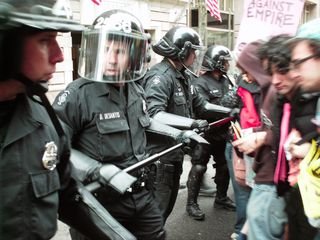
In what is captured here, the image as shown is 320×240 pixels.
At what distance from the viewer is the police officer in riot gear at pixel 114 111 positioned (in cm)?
226

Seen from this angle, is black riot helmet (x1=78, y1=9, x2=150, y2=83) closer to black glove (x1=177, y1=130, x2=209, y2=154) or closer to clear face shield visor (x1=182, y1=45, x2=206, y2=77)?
black glove (x1=177, y1=130, x2=209, y2=154)

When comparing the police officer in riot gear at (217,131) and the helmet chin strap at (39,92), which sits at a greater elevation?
the helmet chin strap at (39,92)

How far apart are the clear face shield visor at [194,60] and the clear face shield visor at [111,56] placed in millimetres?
1173

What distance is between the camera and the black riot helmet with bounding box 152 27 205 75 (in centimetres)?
356

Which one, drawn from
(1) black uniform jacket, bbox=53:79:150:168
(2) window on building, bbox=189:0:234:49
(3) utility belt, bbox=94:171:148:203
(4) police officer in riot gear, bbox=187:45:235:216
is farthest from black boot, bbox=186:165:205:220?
(2) window on building, bbox=189:0:234:49

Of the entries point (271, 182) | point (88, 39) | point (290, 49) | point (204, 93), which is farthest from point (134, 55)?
point (204, 93)

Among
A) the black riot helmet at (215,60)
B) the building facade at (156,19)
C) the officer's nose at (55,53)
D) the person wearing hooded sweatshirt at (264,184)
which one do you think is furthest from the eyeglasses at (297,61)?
the building facade at (156,19)

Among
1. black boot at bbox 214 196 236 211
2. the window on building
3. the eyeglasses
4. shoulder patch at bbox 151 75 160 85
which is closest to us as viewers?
the eyeglasses

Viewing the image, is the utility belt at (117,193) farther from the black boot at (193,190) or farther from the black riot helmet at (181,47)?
the black boot at (193,190)

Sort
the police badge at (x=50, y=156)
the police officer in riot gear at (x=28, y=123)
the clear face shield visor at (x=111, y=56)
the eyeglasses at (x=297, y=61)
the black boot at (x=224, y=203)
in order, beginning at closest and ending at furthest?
the police officer in riot gear at (x=28, y=123) → the police badge at (x=50, y=156) → the eyeglasses at (x=297, y=61) → the clear face shield visor at (x=111, y=56) → the black boot at (x=224, y=203)

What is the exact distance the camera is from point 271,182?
98.1 inches

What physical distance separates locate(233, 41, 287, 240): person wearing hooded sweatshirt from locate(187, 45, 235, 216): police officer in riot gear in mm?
1564

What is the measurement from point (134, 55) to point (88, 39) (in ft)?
1.02

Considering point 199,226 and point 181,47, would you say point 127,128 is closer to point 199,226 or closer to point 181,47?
point 181,47
